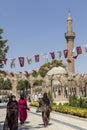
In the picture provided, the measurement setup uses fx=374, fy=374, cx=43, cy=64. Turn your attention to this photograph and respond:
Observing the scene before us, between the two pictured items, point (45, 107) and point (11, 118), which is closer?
point (11, 118)

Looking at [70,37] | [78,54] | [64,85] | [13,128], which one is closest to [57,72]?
[70,37]

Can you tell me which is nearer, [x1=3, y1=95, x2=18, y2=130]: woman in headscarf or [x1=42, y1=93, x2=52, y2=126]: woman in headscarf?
[x1=3, y1=95, x2=18, y2=130]: woman in headscarf

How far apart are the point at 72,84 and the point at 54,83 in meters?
7.68

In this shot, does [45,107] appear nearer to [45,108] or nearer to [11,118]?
[45,108]

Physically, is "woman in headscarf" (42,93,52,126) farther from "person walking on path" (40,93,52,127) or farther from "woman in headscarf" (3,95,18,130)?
"woman in headscarf" (3,95,18,130)

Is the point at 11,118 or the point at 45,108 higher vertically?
the point at 45,108

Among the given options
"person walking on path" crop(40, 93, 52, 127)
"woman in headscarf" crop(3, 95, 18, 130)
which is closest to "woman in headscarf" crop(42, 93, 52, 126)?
"person walking on path" crop(40, 93, 52, 127)

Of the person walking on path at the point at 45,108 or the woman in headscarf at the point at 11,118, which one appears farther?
the person walking on path at the point at 45,108

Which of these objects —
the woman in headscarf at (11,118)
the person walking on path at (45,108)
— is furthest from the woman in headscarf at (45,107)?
the woman in headscarf at (11,118)

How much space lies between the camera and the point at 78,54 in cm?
2767

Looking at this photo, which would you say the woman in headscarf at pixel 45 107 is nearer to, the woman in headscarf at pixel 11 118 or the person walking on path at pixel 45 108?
the person walking on path at pixel 45 108

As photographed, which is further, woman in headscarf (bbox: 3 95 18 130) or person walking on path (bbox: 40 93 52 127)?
person walking on path (bbox: 40 93 52 127)

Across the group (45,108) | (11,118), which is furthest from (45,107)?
(11,118)

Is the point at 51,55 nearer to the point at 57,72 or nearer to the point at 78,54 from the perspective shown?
the point at 78,54
